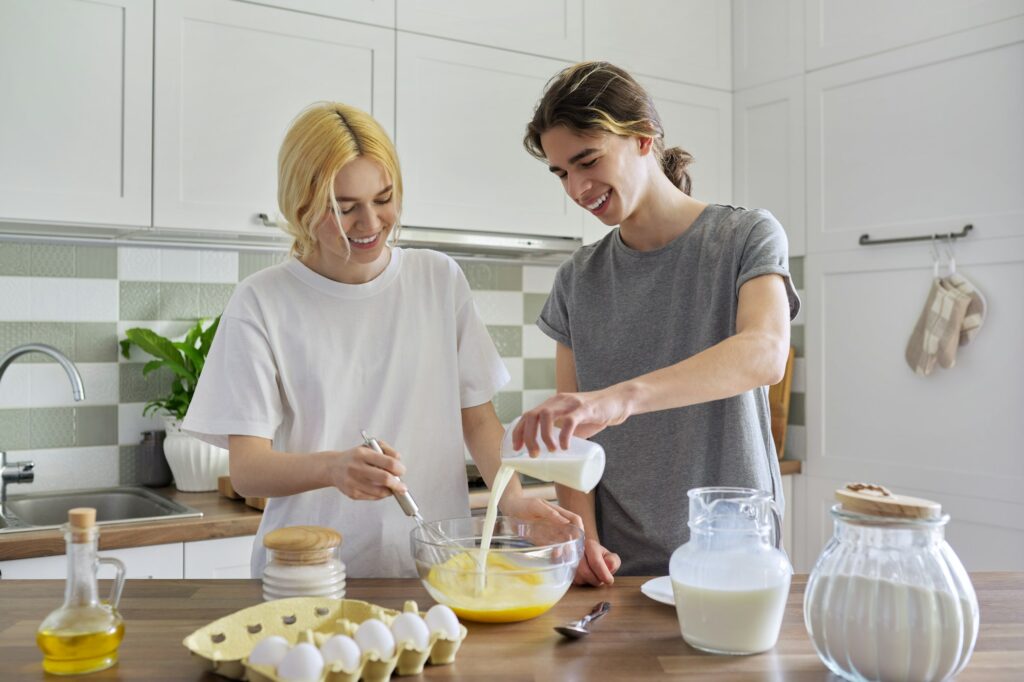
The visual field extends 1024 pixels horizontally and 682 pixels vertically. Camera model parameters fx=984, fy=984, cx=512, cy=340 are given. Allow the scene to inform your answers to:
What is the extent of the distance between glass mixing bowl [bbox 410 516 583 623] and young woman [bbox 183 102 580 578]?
0.67 ft

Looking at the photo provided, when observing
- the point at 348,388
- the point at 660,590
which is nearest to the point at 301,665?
the point at 660,590

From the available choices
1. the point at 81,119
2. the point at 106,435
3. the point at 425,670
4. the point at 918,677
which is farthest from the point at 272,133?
the point at 918,677

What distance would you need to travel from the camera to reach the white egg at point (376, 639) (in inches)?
38.6

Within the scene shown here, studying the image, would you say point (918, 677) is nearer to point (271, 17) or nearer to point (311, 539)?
point (311, 539)

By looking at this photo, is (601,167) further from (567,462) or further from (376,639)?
(376,639)

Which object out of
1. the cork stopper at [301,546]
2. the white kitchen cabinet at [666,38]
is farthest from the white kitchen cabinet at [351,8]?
the cork stopper at [301,546]

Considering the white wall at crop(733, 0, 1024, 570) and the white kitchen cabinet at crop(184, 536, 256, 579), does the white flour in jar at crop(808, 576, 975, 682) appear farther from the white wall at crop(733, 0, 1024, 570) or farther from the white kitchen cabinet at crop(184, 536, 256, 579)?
the white wall at crop(733, 0, 1024, 570)

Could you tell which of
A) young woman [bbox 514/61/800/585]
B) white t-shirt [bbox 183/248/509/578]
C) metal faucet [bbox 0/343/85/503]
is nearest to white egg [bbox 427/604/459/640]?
young woman [bbox 514/61/800/585]

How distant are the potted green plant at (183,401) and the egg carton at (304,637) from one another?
5.19 feet

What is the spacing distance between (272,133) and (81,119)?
1.51ft

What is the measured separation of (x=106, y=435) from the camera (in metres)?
2.70

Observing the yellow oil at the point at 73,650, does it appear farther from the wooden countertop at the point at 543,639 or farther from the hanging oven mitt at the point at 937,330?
the hanging oven mitt at the point at 937,330

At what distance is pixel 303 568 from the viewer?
3.92ft

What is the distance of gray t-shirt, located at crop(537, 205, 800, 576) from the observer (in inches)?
59.7
